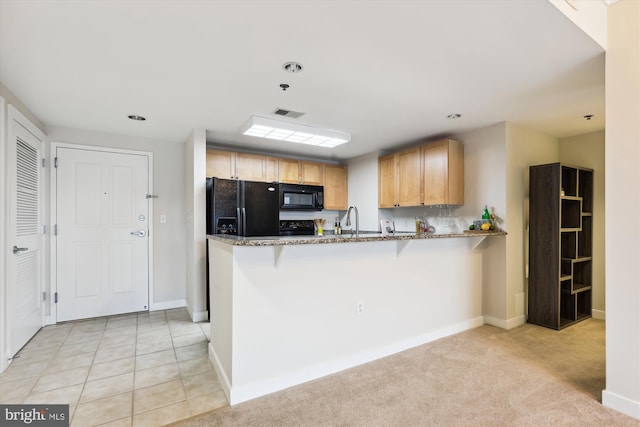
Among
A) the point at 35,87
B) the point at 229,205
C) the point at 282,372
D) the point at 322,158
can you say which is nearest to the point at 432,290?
the point at 282,372

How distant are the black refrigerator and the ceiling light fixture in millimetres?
688

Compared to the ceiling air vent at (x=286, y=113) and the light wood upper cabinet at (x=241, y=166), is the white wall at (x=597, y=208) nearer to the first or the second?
the ceiling air vent at (x=286, y=113)

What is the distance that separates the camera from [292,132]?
358cm

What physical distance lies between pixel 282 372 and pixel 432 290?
165 cm

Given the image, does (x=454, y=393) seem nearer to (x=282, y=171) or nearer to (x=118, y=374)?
(x=118, y=374)

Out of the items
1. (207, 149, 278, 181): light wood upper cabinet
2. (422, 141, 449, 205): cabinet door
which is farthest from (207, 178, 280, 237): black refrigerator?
(422, 141, 449, 205): cabinet door

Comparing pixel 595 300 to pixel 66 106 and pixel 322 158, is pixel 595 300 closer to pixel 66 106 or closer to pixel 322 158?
pixel 322 158

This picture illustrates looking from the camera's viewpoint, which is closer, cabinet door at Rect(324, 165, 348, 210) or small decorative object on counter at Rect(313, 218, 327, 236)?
small decorative object on counter at Rect(313, 218, 327, 236)

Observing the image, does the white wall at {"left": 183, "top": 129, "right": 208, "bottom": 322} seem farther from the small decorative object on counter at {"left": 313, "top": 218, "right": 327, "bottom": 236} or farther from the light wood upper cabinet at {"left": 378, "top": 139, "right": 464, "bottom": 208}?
the light wood upper cabinet at {"left": 378, "top": 139, "right": 464, "bottom": 208}

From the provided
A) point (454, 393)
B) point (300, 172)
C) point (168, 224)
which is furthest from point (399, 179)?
point (168, 224)

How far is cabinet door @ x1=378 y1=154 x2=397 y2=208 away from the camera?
14.9ft

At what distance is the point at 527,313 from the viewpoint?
3.60m

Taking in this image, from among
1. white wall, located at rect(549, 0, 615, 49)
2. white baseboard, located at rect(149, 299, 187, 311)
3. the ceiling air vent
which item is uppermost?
white wall, located at rect(549, 0, 615, 49)

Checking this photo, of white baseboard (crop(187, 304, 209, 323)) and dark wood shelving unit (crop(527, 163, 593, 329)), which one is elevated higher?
dark wood shelving unit (crop(527, 163, 593, 329))
